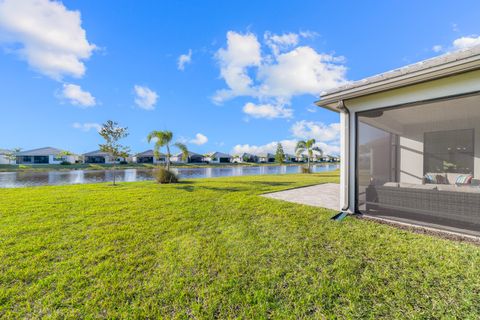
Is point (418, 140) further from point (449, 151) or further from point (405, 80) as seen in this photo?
point (405, 80)

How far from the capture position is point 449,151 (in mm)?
5418

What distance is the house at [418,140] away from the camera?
349 centimetres

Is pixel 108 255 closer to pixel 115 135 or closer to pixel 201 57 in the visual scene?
pixel 115 135

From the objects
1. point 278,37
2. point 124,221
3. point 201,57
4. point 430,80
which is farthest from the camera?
point 201,57

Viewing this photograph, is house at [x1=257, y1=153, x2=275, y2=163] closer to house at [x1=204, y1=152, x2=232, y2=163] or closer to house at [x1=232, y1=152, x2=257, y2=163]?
house at [x1=232, y1=152, x2=257, y2=163]

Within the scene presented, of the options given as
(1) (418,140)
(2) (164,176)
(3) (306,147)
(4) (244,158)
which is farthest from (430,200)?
(4) (244,158)

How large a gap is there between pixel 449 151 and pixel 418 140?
3.16 ft

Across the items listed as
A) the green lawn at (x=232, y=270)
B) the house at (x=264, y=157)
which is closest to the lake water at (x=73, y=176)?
the green lawn at (x=232, y=270)

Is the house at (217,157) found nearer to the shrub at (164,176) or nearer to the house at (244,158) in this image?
the house at (244,158)

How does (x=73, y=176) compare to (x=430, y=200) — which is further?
(x=73, y=176)

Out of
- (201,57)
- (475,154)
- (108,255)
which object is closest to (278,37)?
(201,57)

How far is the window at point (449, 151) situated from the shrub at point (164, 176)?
11.0 metres

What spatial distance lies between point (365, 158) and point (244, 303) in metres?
4.57

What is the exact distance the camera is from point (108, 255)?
2.90m
